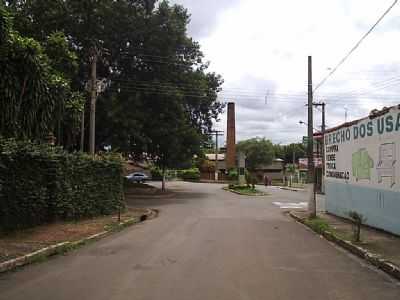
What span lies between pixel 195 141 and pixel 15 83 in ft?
102

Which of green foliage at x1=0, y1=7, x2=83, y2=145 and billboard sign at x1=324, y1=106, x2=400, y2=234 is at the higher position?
green foliage at x1=0, y1=7, x2=83, y2=145

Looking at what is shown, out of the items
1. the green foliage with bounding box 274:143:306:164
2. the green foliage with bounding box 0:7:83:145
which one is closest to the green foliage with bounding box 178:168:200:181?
the green foliage with bounding box 274:143:306:164

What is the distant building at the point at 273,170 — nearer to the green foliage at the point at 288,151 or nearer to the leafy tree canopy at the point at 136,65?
A: the green foliage at the point at 288,151

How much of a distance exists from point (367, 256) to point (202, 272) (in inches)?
159

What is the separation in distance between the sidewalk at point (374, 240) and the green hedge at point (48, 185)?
8766 mm

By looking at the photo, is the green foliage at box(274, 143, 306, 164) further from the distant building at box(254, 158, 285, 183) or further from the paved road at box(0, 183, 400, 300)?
the paved road at box(0, 183, 400, 300)

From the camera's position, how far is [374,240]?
554 inches

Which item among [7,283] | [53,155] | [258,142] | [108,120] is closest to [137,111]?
[108,120]

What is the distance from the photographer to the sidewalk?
451 inches

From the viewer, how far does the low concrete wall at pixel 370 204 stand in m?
15.2

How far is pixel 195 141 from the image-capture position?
41.8 meters

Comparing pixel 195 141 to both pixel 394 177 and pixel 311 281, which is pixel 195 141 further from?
pixel 311 281

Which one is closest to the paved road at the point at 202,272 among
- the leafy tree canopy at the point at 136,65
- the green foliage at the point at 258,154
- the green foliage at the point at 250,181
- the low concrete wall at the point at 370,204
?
the low concrete wall at the point at 370,204

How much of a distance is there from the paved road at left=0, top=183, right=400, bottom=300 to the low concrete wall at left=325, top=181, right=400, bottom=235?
212 cm
